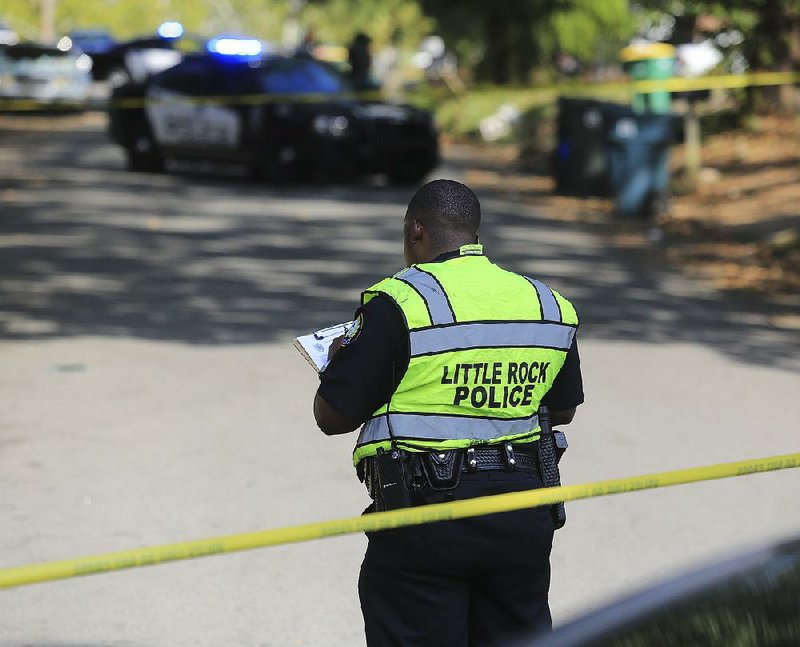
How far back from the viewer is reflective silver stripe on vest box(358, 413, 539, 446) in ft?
11.5

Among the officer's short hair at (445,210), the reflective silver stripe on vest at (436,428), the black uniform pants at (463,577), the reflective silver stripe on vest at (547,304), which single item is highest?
the officer's short hair at (445,210)

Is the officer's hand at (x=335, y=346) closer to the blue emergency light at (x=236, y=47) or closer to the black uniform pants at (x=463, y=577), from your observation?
the black uniform pants at (x=463, y=577)

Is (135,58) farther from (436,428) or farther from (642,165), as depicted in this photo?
(436,428)

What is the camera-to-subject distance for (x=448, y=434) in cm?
351

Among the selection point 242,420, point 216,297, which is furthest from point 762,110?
point 242,420

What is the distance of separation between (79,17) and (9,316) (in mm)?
60184

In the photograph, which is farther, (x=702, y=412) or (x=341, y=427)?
(x=702, y=412)

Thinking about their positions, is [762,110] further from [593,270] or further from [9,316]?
[9,316]

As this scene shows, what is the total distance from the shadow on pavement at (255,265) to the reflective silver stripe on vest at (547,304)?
689 cm

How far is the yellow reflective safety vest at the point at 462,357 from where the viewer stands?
3.48 meters

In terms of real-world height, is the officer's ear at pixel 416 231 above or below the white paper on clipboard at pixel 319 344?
above

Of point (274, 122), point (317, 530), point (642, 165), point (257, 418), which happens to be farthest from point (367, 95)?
point (317, 530)

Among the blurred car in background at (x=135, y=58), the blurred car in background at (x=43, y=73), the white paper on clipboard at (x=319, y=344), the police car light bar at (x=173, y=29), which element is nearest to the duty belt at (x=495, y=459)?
the white paper on clipboard at (x=319, y=344)

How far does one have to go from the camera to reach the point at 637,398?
902cm
